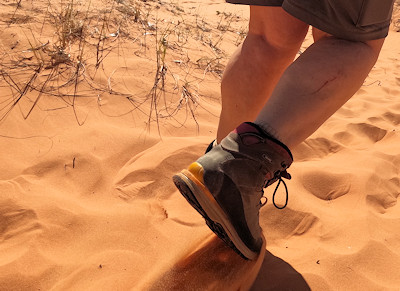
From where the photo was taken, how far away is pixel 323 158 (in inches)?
Result: 77.0

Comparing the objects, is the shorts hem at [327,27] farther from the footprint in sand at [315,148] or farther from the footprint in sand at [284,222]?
the footprint in sand at [315,148]

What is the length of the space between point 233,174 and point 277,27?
0.51 metres

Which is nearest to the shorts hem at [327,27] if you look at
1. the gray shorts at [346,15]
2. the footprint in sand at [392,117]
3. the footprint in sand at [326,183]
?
the gray shorts at [346,15]

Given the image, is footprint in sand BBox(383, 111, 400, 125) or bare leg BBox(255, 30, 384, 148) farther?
footprint in sand BBox(383, 111, 400, 125)

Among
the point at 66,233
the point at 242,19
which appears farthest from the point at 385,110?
the point at 242,19

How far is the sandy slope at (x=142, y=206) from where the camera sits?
1191mm

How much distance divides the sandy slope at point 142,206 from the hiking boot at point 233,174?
29 cm

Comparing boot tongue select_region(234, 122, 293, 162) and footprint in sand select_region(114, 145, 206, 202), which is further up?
boot tongue select_region(234, 122, 293, 162)

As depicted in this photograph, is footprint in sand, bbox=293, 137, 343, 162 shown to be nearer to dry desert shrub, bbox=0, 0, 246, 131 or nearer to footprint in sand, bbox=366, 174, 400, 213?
footprint in sand, bbox=366, 174, 400, 213

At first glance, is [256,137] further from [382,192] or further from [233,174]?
[382,192]

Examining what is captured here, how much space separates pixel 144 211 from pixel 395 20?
5.75 metres

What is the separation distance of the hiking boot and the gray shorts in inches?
12.1

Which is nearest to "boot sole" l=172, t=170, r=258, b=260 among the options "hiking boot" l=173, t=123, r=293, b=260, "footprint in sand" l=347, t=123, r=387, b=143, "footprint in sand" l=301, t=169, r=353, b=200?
"hiking boot" l=173, t=123, r=293, b=260

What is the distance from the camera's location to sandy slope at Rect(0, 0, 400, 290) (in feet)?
A: 3.91
